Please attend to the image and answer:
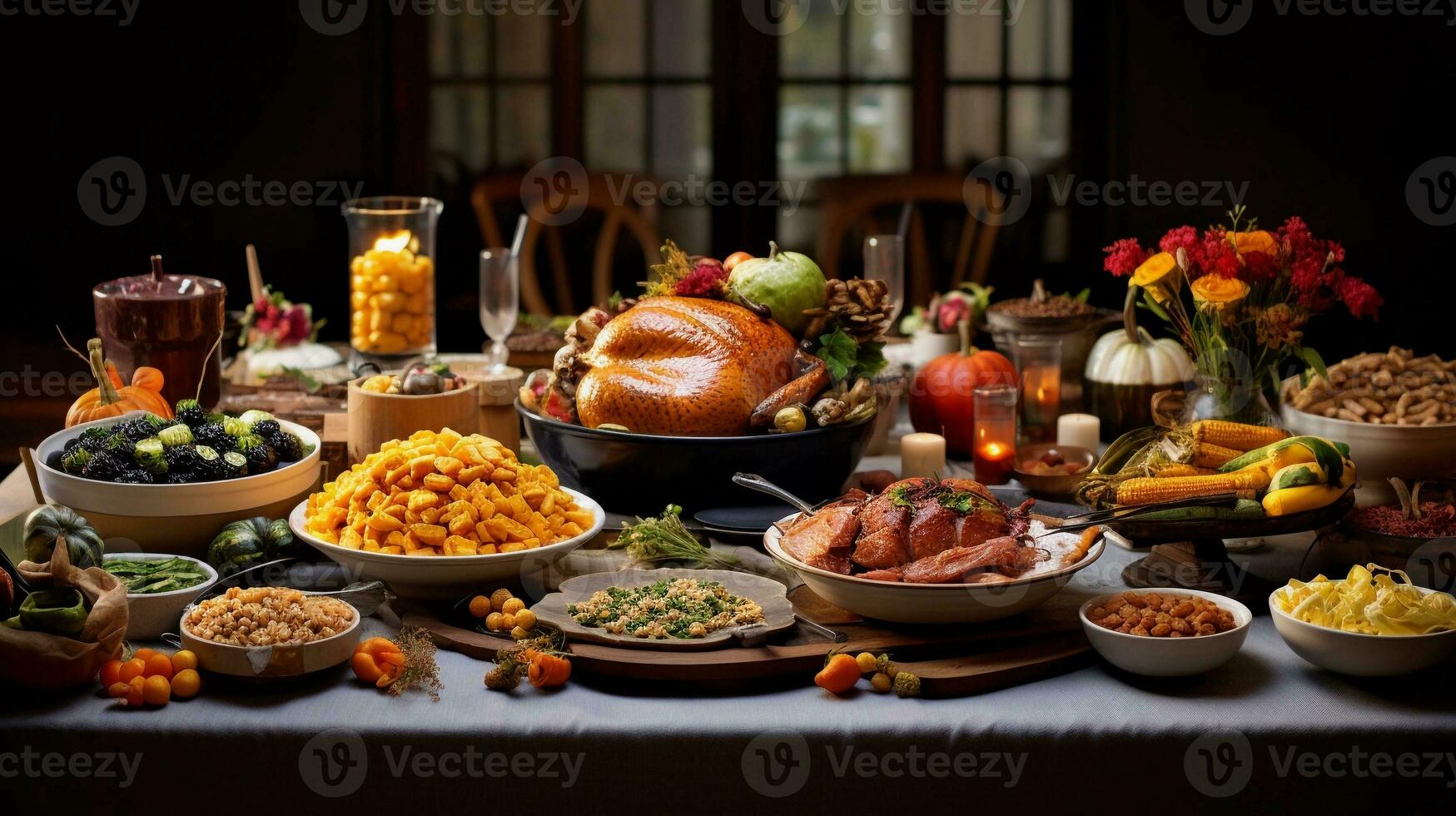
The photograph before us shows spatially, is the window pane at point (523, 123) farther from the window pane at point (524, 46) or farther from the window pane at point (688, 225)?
the window pane at point (688, 225)

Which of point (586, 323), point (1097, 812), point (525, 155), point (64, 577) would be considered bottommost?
point (1097, 812)

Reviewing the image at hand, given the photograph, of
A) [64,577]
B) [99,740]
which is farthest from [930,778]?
[64,577]

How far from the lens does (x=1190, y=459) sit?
7.64 ft

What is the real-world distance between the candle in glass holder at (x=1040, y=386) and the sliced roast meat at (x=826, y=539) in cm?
102

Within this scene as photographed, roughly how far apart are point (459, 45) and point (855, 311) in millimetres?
3253

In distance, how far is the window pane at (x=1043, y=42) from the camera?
5426 mm

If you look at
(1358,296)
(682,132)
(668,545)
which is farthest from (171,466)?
(682,132)

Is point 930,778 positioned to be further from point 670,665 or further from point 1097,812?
point 670,665

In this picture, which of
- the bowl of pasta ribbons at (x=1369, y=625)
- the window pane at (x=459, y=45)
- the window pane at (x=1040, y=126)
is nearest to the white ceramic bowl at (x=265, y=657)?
the bowl of pasta ribbons at (x=1369, y=625)

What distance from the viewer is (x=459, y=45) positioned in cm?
536

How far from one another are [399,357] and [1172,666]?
6.44 feet

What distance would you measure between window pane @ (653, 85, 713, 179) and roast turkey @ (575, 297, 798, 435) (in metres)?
2.96

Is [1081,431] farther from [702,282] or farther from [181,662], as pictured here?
[181,662]

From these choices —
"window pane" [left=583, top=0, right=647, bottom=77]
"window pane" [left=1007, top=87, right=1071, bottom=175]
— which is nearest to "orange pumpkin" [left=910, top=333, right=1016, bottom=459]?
"window pane" [left=1007, top=87, right=1071, bottom=175]
